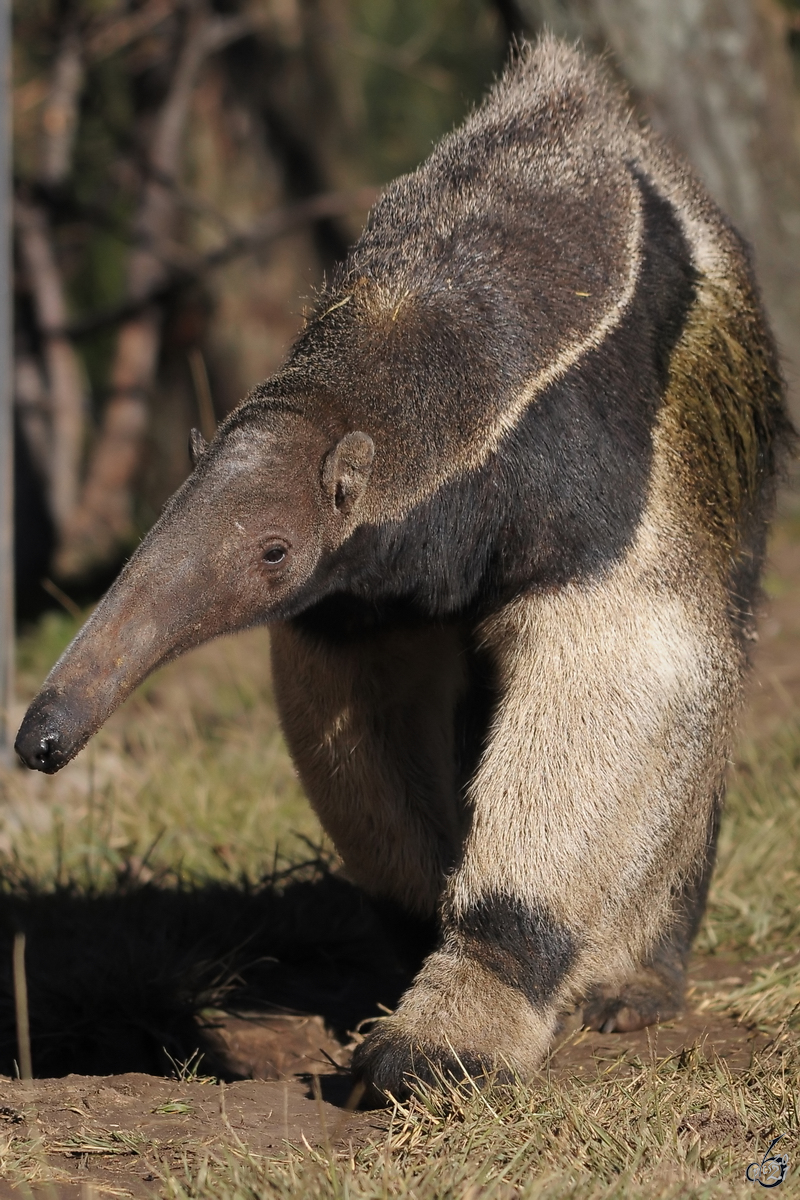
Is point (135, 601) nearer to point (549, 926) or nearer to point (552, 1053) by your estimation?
point (549, 926)

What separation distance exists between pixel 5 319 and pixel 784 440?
3.59 m

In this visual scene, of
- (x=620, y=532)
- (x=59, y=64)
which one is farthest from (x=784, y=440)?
(x=59, y=64)

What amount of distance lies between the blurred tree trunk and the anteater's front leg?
4.19 meters

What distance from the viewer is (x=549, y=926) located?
3549 mm

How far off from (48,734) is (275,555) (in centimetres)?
66

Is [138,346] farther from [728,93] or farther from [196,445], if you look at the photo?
[196,445]

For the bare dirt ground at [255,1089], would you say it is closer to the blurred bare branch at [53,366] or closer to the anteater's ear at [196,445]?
the anteater's ear at [196,445]

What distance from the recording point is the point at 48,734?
296 cm

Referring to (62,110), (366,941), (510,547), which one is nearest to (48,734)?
(510,547)

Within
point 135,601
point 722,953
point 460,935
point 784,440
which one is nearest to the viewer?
point 135,601

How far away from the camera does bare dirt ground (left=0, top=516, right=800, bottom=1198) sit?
309 centimetres

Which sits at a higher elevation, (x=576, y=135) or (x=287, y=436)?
(x=576, y=135)

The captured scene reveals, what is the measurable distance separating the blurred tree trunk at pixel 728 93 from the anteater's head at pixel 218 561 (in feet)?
14.9

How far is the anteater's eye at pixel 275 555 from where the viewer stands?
10.8ft
